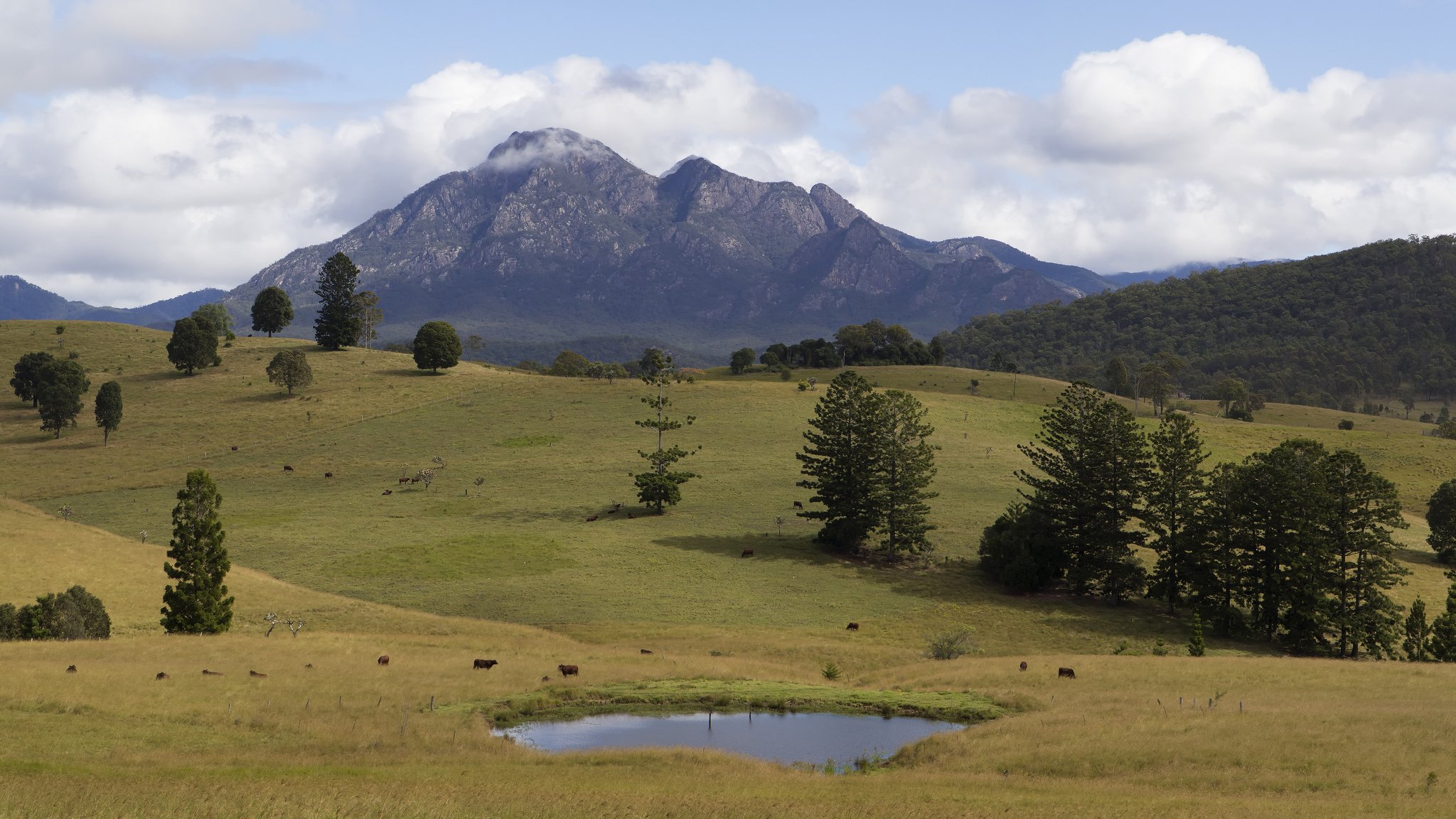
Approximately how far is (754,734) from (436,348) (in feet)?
428

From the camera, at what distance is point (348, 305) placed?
579 ft

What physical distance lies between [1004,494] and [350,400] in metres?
87.7

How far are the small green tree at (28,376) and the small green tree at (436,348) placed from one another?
47653 mm

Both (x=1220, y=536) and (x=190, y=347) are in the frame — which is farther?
(x=190, y=347)

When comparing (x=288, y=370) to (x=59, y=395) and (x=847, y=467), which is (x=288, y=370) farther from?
(x=847, y=467)

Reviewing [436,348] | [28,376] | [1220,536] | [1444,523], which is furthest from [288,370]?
[1444,523]

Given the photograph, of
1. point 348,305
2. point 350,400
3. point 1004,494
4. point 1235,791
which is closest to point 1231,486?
point 1004,494

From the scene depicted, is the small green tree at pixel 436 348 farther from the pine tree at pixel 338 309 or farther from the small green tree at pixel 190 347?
the small green tree at pixel 190 347

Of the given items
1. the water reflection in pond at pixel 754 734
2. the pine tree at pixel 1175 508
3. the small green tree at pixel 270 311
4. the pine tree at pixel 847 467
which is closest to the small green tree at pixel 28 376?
the small green tree at pixel 270 311

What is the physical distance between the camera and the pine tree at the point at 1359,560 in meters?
64.4


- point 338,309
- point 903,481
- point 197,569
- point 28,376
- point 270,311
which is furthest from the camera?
point 270,311

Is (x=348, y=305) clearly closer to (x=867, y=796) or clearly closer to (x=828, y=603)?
(x=828, y=603)

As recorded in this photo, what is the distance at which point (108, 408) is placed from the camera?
120 meters

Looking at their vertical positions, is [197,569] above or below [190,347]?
below
